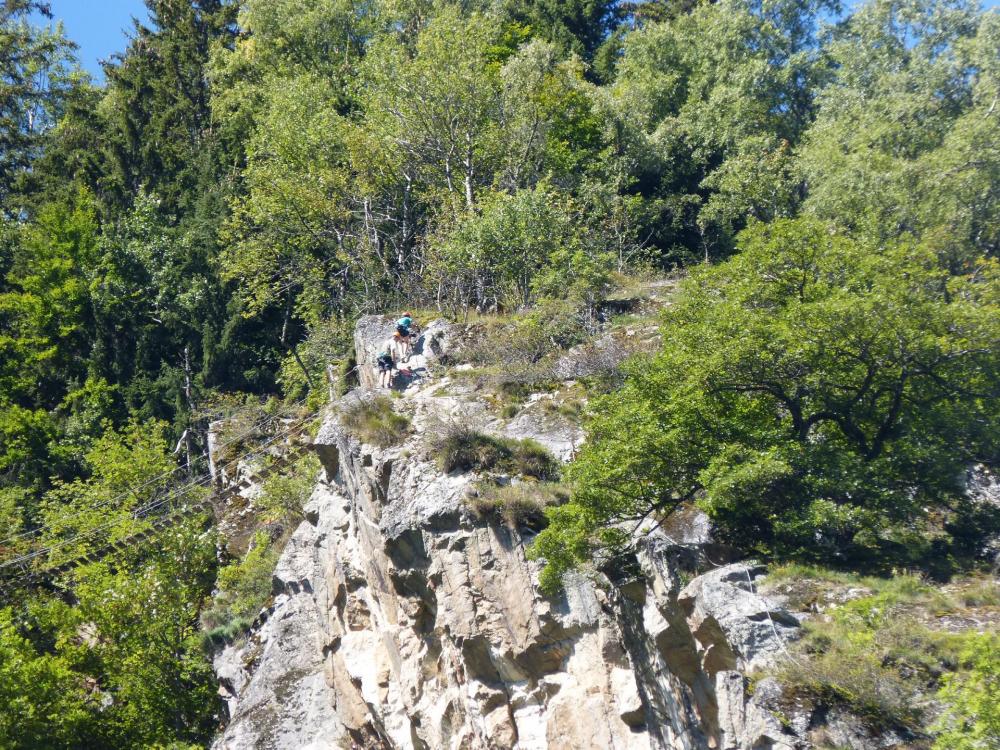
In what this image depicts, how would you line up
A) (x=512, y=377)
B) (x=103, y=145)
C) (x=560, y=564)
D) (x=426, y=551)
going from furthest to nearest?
(x=103, y=145), (x=512, y=377), (x=426, y=551), (x=560, y=564)

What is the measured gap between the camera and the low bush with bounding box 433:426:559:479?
61.4 ft

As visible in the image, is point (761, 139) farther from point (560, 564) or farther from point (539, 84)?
point (560, 564)

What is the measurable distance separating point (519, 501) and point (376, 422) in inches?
178

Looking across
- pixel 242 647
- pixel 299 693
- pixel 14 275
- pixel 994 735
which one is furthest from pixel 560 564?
pixel 14 275

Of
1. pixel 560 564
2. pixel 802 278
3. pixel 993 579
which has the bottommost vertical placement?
pixel 993 579

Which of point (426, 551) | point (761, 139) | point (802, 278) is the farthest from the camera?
point (761, 139)

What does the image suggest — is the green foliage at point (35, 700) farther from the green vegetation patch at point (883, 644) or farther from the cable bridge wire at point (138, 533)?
the green vegetation patch at point (883, 644)

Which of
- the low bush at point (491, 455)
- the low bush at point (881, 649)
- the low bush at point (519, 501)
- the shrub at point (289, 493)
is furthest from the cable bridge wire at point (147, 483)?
the low bush at point (881, 649)

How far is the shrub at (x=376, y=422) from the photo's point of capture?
2041 centimetres

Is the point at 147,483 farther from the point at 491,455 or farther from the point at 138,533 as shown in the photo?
the point at 491,455

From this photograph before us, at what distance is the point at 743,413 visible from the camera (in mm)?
16469

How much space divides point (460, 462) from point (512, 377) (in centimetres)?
345

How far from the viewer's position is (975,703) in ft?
31.6

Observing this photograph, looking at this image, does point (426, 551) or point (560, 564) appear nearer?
point (560, 564)
